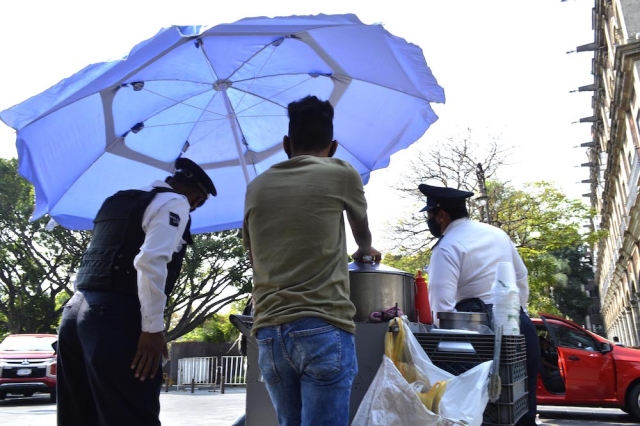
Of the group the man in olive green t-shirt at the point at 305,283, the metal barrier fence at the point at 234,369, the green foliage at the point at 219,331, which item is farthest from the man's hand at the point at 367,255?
the green foliage at the point at 219,331

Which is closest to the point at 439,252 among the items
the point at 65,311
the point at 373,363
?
the point at 373,363

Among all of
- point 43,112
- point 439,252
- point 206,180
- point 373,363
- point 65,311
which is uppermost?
point 43,112

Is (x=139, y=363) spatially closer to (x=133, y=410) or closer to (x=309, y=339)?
(x=133, y=410)

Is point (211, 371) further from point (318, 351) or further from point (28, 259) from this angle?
point (318, 351)

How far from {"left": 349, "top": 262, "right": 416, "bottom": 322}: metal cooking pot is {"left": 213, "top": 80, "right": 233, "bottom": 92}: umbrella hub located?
7.93 ft

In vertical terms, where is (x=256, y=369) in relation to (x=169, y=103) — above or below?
below

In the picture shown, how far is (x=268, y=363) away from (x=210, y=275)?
2253cm

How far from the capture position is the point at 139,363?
261 cm

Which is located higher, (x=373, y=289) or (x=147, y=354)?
(x=373, y=289)

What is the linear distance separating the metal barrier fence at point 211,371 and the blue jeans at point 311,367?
60.2 ft

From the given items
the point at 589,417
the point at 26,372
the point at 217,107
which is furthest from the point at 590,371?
the point at 26,372

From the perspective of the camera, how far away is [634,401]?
31.0 ft

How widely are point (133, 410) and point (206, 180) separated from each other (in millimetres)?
1372

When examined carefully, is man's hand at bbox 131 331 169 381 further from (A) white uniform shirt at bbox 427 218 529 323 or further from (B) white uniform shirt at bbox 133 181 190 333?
(A) white uniform shirt at bbox 427 218 529 323
